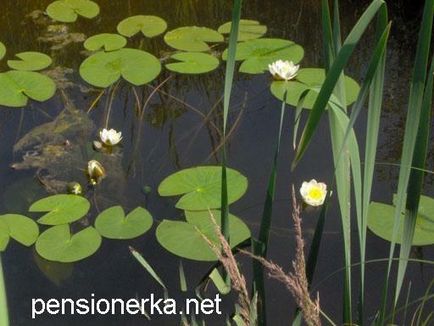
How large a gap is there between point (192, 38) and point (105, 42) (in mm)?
313

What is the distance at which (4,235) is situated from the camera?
6.13 feet

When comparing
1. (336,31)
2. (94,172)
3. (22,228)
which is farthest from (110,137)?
(336,31)

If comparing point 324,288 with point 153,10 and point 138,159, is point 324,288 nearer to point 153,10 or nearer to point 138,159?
point 138,159

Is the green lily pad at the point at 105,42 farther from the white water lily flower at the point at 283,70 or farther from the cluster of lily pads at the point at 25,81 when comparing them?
the white water lily flower at the point at 283,70

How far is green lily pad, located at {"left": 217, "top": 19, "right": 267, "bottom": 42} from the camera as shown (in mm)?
2703

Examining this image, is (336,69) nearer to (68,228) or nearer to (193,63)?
(68,228)

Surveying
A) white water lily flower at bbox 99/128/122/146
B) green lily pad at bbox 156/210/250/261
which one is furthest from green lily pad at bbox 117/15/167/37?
green lily pad at bbox 156/210/250/261

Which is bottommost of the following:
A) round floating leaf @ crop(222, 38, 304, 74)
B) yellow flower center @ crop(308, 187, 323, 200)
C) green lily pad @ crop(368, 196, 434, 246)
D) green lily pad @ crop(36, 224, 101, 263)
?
green lily pad @ crop(36, 224, 101, 263)

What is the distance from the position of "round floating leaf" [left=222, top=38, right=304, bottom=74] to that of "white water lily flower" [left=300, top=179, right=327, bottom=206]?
2.22 feet

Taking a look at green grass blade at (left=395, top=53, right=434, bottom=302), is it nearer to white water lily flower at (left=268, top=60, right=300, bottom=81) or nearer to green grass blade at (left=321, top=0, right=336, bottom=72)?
green grass blade at (left=321, top=0, right=336, bottom=72)

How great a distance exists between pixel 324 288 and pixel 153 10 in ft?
5.27

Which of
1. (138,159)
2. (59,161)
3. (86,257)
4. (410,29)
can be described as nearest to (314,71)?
(410,29)

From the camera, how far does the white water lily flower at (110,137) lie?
2.16 metres

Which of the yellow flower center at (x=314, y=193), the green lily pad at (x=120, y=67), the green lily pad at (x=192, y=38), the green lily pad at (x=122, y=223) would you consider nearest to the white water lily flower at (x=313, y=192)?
the yellow flower center at (x=314, y=193)
